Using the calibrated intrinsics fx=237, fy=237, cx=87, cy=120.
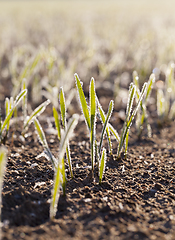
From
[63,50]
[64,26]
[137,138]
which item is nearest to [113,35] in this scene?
[63,50]

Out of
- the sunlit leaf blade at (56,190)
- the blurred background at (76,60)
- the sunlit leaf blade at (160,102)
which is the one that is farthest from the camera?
the blurred background at (76,60)

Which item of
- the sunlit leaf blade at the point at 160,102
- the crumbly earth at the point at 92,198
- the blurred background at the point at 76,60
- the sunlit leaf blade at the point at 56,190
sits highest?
the blurred background at the point at 76,60

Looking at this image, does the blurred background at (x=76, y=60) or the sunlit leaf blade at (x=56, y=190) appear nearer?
the sunlit leaf blade at (x=56, y=190)

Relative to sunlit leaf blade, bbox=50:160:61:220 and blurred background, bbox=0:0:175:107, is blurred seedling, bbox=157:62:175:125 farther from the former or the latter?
sunlit leaf blade, bbox=50:160:61:220

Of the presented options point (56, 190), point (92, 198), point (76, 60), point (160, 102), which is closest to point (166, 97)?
point (160, 102)

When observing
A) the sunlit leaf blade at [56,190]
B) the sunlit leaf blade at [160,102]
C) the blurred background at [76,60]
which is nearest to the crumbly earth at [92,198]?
the sunlit leaf blade at [56,190]

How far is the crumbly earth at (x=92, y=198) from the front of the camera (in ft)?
1.91

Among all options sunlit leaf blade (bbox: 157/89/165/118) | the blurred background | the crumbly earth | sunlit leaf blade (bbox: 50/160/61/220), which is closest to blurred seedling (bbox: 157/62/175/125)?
sunlit leaf blade (bbox: 157/89/165/118)

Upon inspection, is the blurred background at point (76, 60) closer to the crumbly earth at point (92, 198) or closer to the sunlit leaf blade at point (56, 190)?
the crumbly earth at point (92, 198)

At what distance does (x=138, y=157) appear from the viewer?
99 cm

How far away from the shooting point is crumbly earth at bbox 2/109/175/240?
1.91 ft

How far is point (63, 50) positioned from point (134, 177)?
7.61ft

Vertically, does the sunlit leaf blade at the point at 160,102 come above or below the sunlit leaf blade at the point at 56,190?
above

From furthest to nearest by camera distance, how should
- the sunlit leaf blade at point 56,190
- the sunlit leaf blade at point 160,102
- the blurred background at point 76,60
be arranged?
1. the blurred background at point 76,60
2. the sunlit leaf blade at point 160,102
3. the sunlit leaf blade at point 56,190
